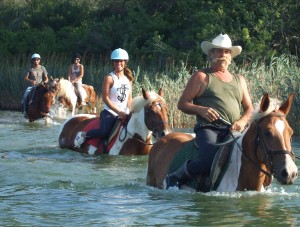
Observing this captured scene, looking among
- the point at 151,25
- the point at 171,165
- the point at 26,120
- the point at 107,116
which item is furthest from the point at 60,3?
the point at 171,165

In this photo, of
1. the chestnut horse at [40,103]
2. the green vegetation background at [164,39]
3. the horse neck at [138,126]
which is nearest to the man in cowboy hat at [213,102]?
the horse neck at [138,126]

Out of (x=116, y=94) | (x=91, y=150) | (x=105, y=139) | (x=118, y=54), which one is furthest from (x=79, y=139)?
(x=118, y=54)

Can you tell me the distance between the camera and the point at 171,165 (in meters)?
9.27

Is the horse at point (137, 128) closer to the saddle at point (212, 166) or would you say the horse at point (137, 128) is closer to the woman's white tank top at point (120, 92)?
the woman's white tank top at point (120, 92)

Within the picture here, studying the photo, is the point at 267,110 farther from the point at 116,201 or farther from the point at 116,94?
the point at 116,94

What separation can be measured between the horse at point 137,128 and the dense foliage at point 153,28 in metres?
14.8

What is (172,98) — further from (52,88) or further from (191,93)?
(191,93)

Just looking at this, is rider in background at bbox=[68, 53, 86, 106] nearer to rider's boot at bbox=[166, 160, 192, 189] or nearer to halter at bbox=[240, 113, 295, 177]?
rider's boot at bbox=[166, 160, 192, 189]

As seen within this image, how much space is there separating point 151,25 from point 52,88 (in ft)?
37.6

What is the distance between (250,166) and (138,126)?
560 cm

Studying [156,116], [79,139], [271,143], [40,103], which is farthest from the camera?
[40,103]

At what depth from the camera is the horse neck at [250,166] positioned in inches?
328

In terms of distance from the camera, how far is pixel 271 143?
803 cm

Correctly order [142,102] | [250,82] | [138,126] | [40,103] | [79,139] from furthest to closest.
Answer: [40,103], [250,82], [79,139], [138,126], [142,102]
